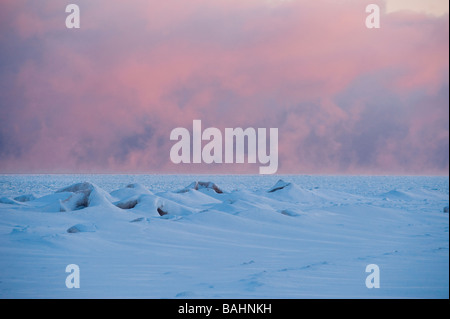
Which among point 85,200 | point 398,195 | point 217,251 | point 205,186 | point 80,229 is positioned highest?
point 205,186

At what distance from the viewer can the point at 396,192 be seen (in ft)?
57.1

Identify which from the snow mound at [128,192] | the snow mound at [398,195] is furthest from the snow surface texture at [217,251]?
the snow mound at [398,195]

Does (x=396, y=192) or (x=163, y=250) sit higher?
(x=396, y=192)

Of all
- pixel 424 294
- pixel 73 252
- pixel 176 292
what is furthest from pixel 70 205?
pixel 424 294

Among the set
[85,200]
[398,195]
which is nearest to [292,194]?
[398,195]

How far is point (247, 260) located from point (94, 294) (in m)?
2.38

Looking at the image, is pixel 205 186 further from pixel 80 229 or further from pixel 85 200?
pixel 80 229

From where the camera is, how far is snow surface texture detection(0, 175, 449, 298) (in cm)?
536

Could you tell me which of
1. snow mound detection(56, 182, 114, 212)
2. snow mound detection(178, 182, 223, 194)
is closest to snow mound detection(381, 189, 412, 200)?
snow mound detection(178, 182, 223, 194)

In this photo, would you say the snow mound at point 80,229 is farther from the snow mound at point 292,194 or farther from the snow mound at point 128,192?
the snow mound at point 292,194

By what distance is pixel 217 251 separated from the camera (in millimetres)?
7383

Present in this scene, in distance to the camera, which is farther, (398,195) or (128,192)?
(398,195)

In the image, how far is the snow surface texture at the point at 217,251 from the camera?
5.36 metres
